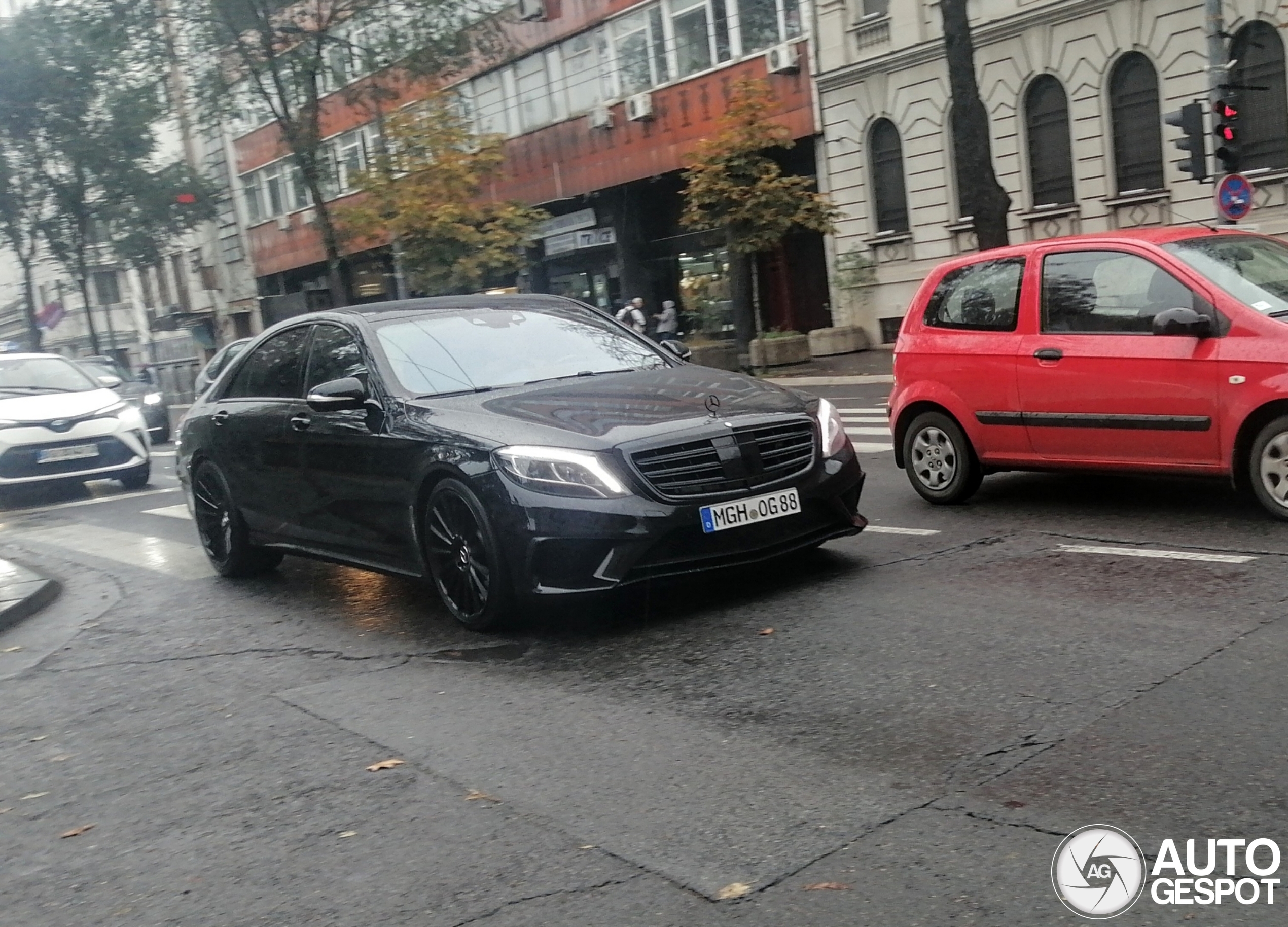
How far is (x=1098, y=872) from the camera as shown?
11.3ft

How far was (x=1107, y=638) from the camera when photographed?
5539 millimetres

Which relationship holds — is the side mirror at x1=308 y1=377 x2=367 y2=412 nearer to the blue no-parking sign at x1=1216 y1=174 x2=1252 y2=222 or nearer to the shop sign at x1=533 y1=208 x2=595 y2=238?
the blue no-parking sign at x1=1216 y1=174 x2=1252 y2=222

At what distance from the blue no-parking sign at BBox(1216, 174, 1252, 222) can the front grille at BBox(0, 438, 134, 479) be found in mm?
12831

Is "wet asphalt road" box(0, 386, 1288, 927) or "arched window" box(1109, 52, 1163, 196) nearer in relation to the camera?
"wet asphalt road" box(0, 386, 1288, 927)

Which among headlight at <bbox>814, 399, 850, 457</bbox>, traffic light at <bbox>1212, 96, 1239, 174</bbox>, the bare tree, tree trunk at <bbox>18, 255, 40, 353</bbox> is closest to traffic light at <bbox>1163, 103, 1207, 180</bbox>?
traffic light at <bbox>1212, 96, 1239, 174</bbox>

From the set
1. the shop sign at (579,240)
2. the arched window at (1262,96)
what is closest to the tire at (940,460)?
the arched window at (1262,96)

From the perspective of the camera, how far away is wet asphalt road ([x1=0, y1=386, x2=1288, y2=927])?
12.1 feet

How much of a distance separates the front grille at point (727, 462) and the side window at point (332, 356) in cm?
200

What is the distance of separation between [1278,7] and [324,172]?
26.1 meters

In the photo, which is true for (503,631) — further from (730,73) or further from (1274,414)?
(730,73)

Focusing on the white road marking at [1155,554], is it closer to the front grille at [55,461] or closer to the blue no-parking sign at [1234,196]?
the blue no-parking sign at [1234,196]

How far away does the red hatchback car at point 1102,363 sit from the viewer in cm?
752

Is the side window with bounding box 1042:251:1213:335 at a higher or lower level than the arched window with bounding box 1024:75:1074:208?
lower

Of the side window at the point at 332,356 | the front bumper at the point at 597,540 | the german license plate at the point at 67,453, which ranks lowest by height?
the german license plate at the point at 67,453
